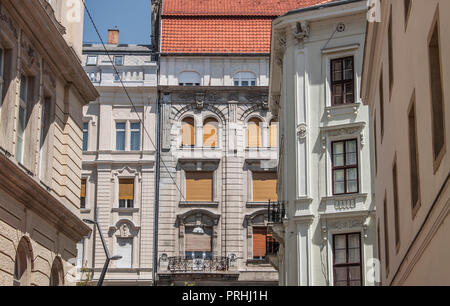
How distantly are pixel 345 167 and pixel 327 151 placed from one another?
83cm

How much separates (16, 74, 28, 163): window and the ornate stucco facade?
25.4m

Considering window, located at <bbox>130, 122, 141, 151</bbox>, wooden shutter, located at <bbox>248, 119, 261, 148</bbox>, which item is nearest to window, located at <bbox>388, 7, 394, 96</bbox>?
wooden shutter, located at <bbox>248, 119, 261, 148</bbox>

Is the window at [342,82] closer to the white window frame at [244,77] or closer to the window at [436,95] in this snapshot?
the window at [436,95]

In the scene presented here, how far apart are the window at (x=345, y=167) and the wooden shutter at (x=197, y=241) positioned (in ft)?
66.9

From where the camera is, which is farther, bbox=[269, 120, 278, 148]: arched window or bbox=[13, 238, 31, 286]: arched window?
bbox=[269, 120, 278, 148]: arched window

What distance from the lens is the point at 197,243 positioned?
4944cm

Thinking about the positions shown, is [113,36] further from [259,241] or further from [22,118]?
[22,118]

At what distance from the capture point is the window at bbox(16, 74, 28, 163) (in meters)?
22.2

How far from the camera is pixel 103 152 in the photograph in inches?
1982

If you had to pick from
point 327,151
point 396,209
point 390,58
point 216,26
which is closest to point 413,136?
point 396,209

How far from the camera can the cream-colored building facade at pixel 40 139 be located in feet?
67.7

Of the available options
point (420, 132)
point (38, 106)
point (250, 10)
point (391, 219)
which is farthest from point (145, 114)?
point (420, 132)

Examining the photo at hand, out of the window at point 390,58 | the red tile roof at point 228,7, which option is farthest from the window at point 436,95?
the red tile roof at point 228,7

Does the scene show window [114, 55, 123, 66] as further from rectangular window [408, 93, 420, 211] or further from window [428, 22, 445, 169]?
window [428, 22, 445, 169]
